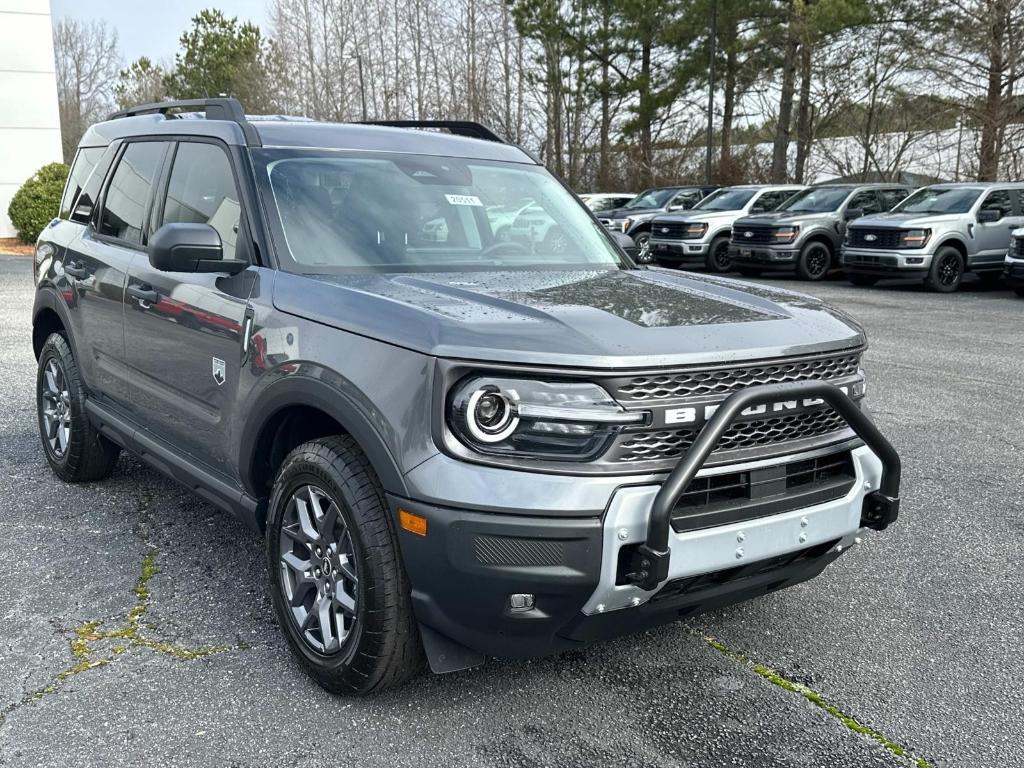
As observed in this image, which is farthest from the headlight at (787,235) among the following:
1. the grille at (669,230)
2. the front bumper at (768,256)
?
the grille at (669,230)

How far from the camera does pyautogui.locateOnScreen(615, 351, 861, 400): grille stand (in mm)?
2615

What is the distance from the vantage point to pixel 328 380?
292cm

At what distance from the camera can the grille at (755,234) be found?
59.2 ft

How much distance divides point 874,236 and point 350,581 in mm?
15395

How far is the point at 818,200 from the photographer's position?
19.0 meters

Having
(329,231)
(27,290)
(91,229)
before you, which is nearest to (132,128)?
(91,229)

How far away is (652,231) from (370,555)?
18.6 meters

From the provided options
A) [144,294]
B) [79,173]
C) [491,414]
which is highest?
[79,173]

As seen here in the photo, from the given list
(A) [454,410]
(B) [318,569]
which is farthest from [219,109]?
(A) [454,410]

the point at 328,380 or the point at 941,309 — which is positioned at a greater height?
the point at 328,380

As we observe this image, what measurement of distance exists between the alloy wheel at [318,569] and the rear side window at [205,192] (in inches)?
42.8

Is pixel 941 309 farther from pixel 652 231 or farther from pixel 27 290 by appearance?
pixel 27 290

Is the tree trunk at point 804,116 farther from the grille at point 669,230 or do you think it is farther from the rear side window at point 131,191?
the rear side window at point 131,191

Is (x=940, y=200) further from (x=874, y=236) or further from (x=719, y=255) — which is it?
(x=719, y=255)
